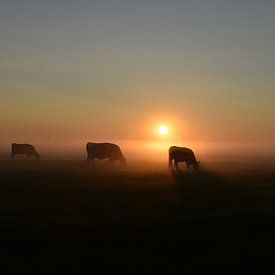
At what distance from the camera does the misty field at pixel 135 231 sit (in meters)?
10.9

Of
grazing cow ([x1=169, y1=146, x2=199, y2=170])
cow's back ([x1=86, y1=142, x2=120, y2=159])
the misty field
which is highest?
cow's back ([x1=86, y1=142, x2=120, y2=159])

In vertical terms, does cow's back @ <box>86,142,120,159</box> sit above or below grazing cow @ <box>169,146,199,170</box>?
above

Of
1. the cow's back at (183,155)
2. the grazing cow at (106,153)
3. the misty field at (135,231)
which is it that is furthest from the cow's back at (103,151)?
the misty field at (135,231)

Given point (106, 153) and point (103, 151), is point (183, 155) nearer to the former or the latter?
point (106, 153)

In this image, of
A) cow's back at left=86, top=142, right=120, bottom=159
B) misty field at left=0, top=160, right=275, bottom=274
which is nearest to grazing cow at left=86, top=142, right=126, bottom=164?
cow's back at left=86, top=142, right=120, bottom=159

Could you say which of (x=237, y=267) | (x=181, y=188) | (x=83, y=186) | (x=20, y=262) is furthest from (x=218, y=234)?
(x=83, y=186)

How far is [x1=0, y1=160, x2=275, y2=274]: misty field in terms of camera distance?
10.9 m

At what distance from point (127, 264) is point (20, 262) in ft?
8.62

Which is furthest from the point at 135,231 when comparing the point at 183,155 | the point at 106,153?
the point at 106,153

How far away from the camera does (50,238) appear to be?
13.3 meters

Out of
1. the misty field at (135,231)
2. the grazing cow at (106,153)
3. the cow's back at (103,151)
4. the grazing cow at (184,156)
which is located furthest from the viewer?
the cow's back at (103,151)

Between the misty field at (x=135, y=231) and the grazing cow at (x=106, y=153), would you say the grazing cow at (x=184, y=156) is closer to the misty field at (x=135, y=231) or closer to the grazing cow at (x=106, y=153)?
the grazing cow at (x=106, y=153)

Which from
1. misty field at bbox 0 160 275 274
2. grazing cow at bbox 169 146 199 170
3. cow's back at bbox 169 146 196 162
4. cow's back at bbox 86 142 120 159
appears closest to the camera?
misty field at bbox 0 160 275 274

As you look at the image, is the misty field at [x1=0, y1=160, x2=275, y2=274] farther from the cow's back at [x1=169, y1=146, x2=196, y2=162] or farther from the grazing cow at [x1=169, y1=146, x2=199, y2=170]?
the cow's back at [x1=169, y1=146, x2=196, y2=162]
